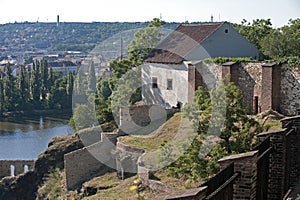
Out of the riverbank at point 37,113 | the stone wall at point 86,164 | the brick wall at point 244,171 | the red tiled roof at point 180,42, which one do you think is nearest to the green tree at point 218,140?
the brick wall at point 244,171

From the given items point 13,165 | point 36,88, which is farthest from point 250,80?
point 36,88

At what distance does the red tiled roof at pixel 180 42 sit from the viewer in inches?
978

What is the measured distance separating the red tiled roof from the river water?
20067 millimetres

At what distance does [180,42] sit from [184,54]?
214cm

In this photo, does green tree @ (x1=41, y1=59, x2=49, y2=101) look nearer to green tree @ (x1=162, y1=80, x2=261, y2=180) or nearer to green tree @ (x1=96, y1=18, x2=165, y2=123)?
green tree @ (x1=96, y1=18, x2=165, y2=123)

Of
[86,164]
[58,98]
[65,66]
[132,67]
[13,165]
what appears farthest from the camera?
[65,66]

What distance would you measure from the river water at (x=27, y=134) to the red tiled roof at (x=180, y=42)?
20.1 m

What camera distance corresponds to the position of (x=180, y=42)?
2678 cm

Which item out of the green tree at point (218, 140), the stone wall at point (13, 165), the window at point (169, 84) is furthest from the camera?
the stone wall at point (13, 165)

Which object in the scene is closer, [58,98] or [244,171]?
[244,171]

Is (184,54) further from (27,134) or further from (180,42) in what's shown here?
(27,134)

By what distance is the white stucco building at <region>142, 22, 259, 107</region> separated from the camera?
80.0 feet

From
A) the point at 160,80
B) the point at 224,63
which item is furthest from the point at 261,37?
the point at 224,63

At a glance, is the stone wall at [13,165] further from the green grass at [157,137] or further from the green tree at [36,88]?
the green tree at [36,88]
